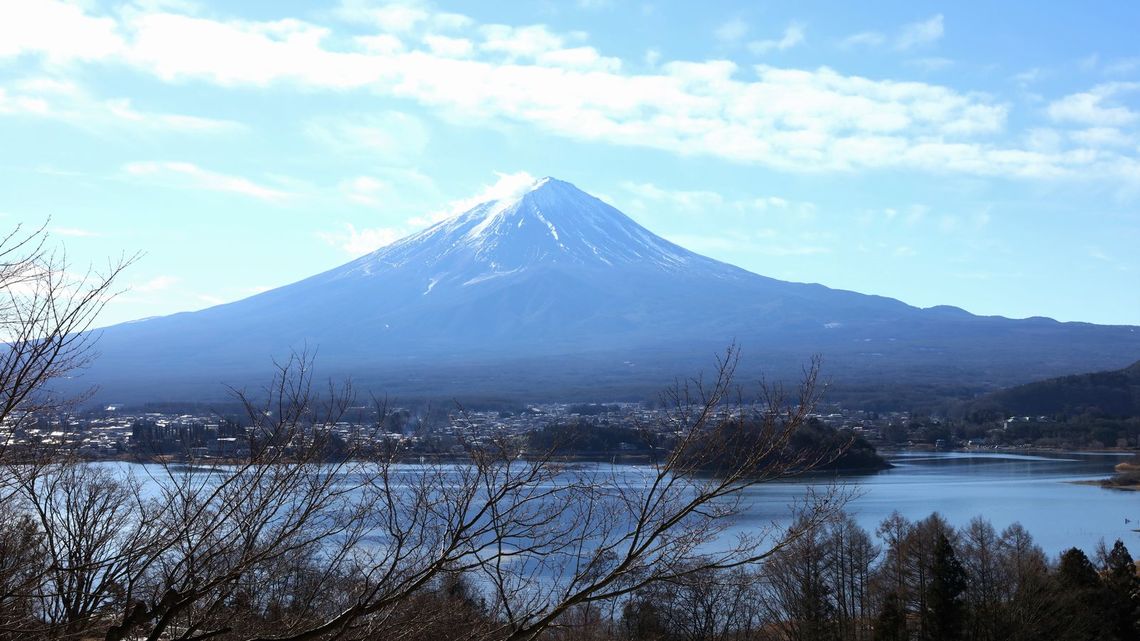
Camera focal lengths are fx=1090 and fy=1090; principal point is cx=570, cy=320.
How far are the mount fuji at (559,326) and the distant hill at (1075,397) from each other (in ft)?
40.4

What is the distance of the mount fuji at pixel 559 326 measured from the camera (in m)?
66.7

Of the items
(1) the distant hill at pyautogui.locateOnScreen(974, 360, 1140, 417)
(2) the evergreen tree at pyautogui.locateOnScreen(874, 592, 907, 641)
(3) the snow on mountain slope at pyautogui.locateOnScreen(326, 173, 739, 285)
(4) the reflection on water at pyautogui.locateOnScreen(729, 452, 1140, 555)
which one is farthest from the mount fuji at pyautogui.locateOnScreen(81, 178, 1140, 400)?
(2) the evergreen tree at pyautogui.locateOnScreen(874, 592, 907, 641)

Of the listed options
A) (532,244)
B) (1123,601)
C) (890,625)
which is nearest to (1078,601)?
(1123,601)

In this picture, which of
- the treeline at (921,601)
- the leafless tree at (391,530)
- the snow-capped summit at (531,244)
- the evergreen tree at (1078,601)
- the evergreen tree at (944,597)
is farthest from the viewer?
the snow-capped summit at (531,244)

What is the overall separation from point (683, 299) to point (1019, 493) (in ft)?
217

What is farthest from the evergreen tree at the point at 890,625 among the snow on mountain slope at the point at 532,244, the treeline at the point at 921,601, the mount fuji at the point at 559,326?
the snow on mountain slope at the point at 532,244

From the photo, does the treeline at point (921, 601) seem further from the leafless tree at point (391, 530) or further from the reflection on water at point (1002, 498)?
the leafless tree at point (391, 530)

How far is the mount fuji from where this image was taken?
6669 cm

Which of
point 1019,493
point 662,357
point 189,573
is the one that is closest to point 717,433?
point 189,573

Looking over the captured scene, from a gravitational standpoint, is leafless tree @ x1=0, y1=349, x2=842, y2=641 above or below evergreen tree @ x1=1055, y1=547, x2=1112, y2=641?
above

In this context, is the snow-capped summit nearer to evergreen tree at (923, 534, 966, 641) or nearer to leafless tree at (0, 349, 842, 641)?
evergreen tree at (923, 534, 966, 641)

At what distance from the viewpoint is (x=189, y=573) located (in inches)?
114

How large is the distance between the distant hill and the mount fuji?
40.4 ft

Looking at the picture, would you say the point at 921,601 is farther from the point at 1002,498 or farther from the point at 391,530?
the point at 1002,498
